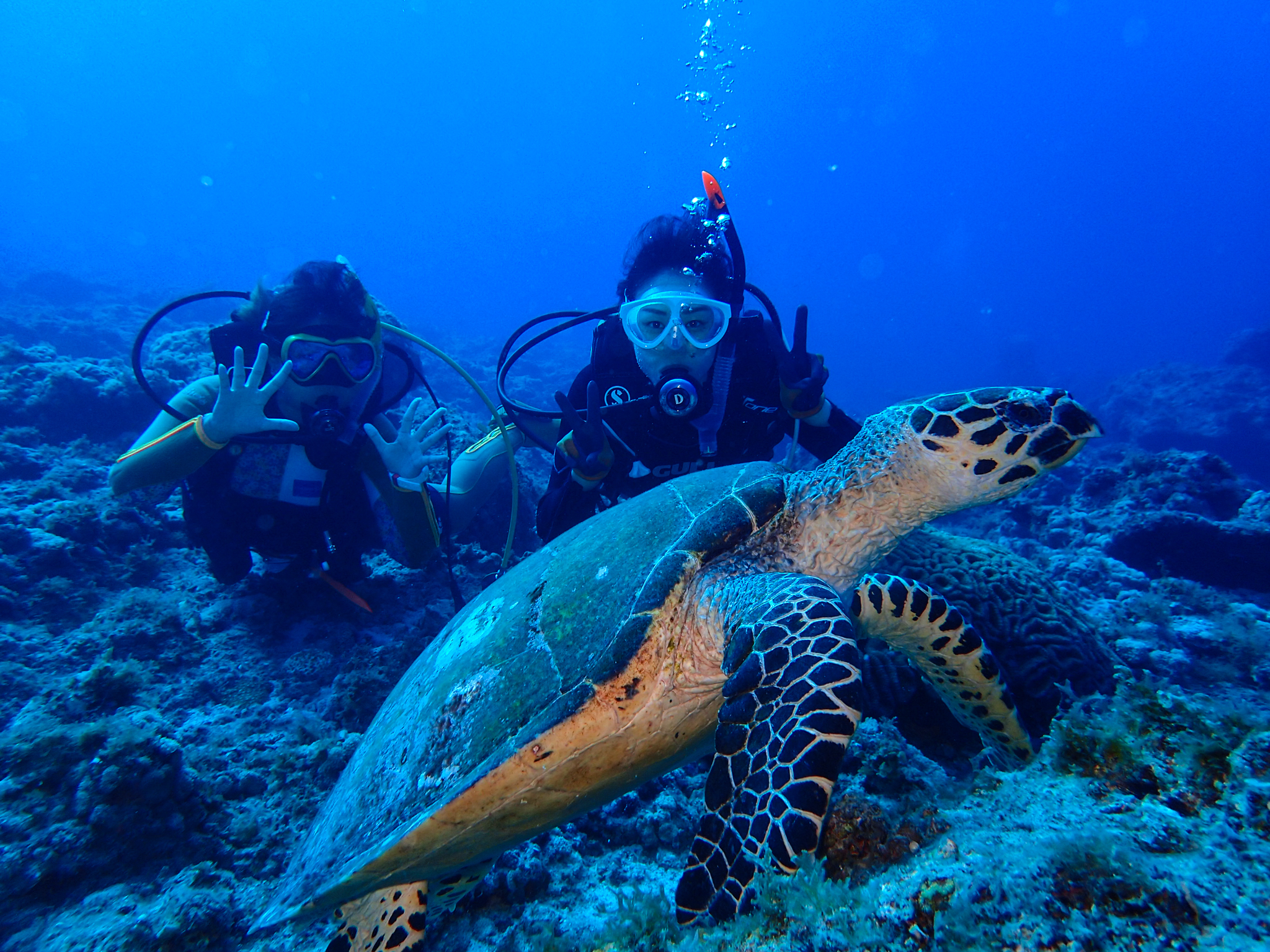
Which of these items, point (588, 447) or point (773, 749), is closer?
point (773, 749)

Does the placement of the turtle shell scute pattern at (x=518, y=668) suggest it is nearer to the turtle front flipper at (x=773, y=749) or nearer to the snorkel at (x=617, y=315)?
the turtle front flipper at (x=773, y=749)

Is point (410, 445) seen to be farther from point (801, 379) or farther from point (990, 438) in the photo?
point (990, 438)

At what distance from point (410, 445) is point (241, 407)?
956mm

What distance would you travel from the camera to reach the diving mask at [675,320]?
336 centimetres

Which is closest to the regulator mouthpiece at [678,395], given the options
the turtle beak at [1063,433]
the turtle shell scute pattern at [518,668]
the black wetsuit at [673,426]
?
the black wetsuit at [673,426]

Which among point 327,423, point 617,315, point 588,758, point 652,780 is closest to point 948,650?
point 588,758

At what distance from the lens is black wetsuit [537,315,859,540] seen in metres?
3.54

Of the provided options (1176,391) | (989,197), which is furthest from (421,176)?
(1176,391)

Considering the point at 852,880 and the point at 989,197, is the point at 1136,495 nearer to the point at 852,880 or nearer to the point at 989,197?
the point at 852,880

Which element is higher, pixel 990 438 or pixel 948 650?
pixel 990 438

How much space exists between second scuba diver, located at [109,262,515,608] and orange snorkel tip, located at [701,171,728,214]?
8.14 feet

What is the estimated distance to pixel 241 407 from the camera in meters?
3.07

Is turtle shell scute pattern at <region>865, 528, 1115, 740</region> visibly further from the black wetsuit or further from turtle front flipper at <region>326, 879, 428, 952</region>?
turtle front flipper at <region>326, 879, 428, 952</region>

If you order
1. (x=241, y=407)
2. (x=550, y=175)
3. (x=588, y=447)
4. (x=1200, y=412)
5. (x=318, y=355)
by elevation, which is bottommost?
(x=1200, y=412)
